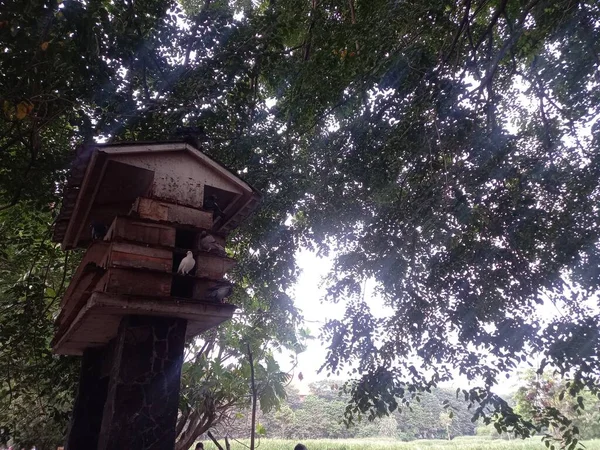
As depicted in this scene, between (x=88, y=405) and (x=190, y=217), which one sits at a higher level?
(x=190, y=217)

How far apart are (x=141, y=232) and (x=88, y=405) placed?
1.67m

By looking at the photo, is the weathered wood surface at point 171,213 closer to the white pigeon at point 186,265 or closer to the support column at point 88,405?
the white pigeon at point 186,265

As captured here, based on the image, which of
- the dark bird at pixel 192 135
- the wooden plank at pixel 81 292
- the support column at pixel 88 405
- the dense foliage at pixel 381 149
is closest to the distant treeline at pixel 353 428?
the dense foliage at pixel 381 149

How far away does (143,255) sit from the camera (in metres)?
2.24

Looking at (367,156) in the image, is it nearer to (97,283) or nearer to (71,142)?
(97,283)

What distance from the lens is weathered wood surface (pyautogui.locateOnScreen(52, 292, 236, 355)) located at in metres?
2.06

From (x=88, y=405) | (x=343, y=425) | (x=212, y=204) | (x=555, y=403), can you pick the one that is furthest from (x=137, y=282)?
(x=343, y=425)

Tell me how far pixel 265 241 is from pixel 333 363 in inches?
69.3

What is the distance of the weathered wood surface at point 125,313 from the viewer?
2058mm

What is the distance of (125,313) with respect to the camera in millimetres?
2184

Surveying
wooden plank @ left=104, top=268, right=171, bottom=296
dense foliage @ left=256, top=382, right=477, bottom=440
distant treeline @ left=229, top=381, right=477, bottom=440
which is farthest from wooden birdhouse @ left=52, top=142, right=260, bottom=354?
dense foliage @ left=256, top=382, right=477, bottom=440

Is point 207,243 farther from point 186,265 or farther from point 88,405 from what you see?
point 88,405

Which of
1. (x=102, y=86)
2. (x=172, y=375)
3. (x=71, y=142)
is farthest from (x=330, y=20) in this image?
(x=172, y=375)

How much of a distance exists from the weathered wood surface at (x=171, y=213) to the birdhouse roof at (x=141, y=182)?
4cm
